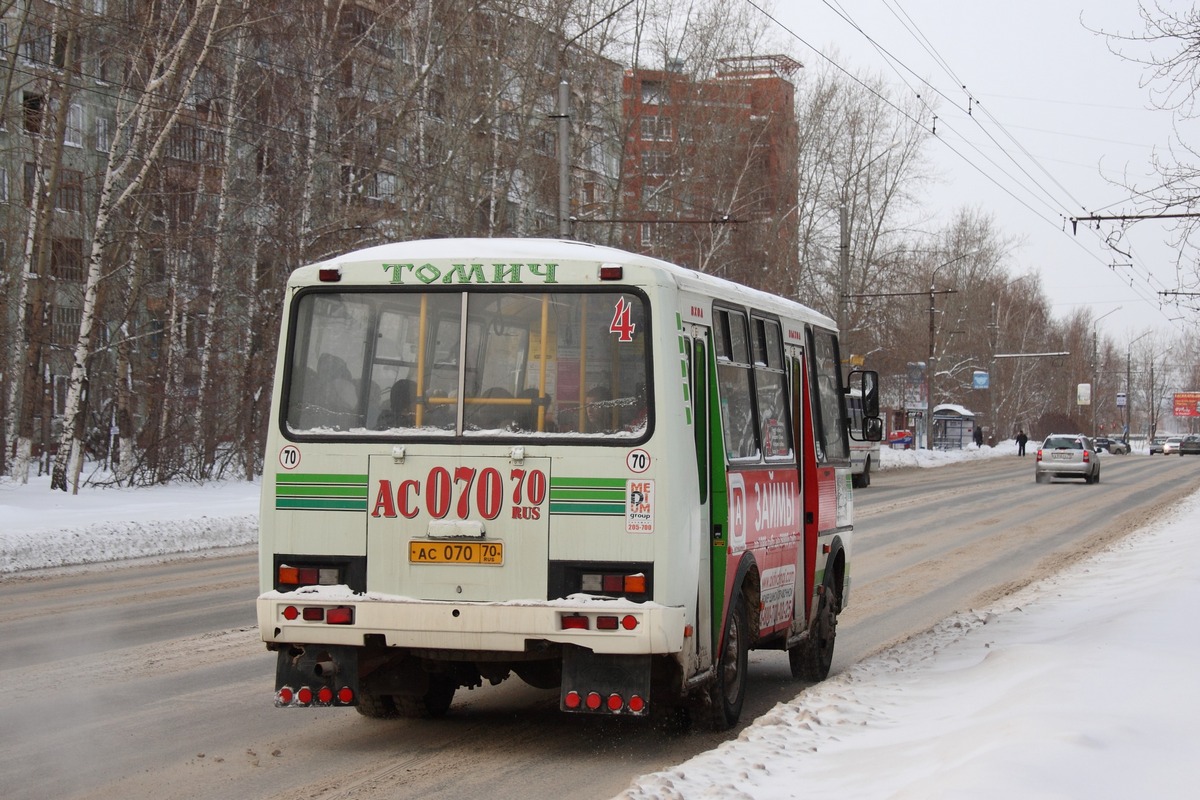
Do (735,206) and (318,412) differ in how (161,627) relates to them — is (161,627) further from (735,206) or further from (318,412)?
(735,206)

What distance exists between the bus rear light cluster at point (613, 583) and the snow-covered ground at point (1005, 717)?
2.92 ft

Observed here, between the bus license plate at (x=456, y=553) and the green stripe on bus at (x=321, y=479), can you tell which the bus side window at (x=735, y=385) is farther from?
the green stripe on bus at (x=321, y=479)

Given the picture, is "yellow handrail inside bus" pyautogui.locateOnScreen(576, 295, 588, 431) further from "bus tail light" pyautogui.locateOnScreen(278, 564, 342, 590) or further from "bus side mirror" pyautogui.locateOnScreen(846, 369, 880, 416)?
"bus side mirror" pyautogui.locateOnScreen(846, 369, 880, 416)

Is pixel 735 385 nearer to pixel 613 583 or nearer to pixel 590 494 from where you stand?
pixel 590 494

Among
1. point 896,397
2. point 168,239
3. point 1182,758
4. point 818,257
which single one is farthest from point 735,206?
point 1182,758

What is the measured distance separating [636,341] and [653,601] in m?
1.35

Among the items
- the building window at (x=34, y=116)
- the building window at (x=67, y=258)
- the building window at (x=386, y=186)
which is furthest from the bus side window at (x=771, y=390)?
the building window at (x=386, y=186)

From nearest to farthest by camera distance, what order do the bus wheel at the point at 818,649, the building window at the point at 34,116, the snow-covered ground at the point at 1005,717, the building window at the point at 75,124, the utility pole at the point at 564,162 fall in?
the snow-covered ground at the point at 1005,717, the bus wheel at the point at 818,649, the utility pole at the point at 564,162, the building window at the point at 34,116, the building window at the point at 75,124

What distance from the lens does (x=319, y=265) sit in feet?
26.9

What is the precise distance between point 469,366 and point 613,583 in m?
1.40

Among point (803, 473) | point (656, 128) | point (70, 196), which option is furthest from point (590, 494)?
point (656, 128)

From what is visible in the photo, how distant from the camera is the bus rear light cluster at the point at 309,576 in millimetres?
7797

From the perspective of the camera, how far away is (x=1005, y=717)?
23.8 ft

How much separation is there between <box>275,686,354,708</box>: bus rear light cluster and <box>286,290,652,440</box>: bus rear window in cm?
134
